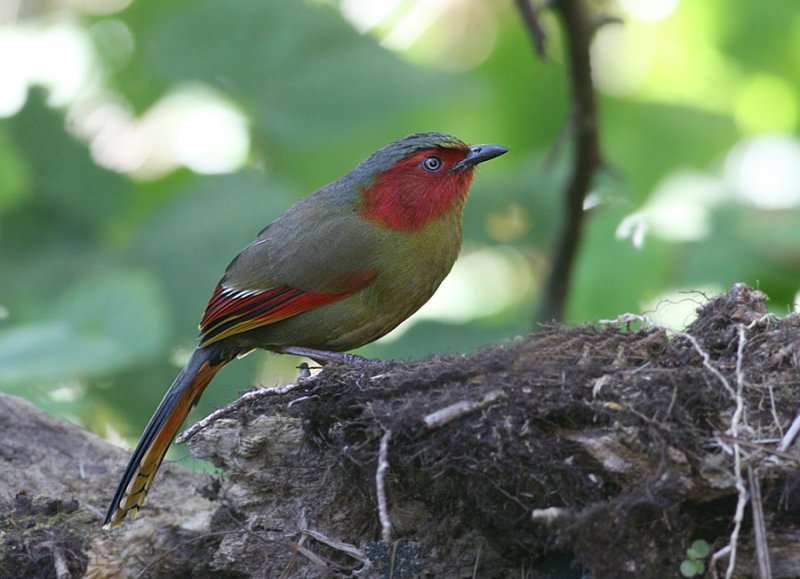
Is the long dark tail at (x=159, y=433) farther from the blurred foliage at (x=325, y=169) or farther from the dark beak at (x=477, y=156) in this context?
→ the dark beak at (x=477, y=156)

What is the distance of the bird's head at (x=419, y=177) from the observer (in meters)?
5.43

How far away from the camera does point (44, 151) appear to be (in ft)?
22.4

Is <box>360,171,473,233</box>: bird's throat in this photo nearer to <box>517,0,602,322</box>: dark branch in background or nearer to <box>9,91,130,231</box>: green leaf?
<box>517,0,602,322</box>: dark branch in background

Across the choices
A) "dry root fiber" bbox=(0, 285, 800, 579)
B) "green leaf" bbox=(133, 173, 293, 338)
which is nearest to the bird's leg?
"dry root fiber" bbox=(0, 285, 800, 579)

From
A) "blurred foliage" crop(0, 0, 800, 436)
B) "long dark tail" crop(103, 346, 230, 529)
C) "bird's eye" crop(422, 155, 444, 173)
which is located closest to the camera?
"long dark tail" crop(103, 346, 230, 529)

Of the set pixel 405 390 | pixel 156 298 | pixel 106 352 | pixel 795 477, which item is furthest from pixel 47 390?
pixel 795 477

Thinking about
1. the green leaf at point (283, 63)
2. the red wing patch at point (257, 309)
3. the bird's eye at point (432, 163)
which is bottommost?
the red wing patch at point (257, 309)

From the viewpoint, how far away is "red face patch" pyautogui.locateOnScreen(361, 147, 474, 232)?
5.39m

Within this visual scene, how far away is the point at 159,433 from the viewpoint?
482 centimetres

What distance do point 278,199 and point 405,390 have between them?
3.19 m

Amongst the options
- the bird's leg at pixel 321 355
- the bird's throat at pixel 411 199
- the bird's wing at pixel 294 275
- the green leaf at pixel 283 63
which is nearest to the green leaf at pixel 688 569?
the bird's leg at pixel 321 355

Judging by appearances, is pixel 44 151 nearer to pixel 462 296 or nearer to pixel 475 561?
pixel 462 296

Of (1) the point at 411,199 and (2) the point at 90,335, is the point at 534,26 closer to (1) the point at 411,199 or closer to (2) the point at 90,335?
(1) the point at 411,199

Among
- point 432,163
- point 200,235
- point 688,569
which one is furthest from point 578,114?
point 688,569
